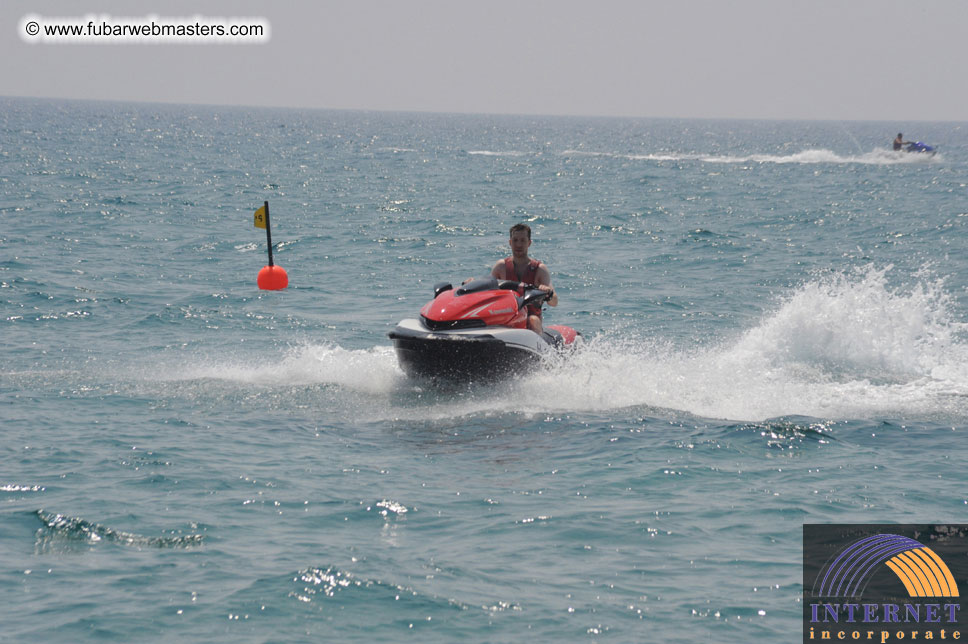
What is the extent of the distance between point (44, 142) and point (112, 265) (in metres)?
55.8

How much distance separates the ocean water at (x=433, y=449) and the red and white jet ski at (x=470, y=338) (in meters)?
0.25

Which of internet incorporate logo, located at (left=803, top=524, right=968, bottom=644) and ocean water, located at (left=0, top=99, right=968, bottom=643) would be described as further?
ocean water, located at (left=0, top=99, right=968, bottom=643)

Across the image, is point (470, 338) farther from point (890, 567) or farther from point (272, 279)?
point (890, 567)

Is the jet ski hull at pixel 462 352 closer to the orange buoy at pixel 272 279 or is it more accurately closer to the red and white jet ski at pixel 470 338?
the red and white jet ski at pixel 470 338

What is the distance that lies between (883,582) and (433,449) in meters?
3.47

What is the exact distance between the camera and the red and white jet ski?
912cm

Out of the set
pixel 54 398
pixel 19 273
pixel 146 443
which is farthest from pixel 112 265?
pixel 146 443

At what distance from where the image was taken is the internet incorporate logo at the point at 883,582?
16.9ft

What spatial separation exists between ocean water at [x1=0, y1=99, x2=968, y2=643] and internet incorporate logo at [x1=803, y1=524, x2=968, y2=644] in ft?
0.47

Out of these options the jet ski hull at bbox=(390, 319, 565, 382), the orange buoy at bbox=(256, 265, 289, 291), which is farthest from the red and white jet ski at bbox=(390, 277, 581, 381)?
the orange buoy at bbox=(256, 265, 289, 291)

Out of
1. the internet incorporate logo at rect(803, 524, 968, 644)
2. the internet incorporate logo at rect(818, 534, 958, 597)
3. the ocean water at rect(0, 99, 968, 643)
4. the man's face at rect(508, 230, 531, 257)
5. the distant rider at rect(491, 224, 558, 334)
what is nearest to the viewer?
the internet incorporate logo at rect(803, 524, 968, 644)

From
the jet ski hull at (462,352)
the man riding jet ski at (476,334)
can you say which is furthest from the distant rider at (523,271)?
the jet ski hull at (462,352)

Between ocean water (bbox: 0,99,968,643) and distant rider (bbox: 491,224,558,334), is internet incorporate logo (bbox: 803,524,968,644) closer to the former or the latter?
ocean water (bbox: 0,99,968,643)

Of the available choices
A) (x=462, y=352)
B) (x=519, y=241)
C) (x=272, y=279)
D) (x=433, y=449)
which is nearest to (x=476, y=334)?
(x=462, y=352)
